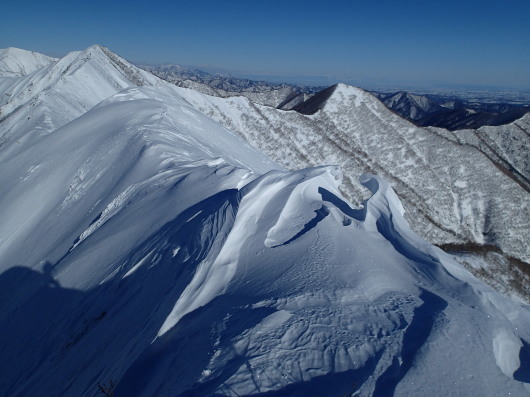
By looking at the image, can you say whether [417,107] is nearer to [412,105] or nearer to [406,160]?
[412,105]

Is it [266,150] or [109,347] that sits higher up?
[109,347]

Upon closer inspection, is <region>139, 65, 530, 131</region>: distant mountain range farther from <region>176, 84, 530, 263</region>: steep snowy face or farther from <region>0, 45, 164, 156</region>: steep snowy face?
<region>0, 45, 164, 156</region>: steep snowy face

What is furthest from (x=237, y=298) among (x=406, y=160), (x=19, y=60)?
(x=19, y=60)

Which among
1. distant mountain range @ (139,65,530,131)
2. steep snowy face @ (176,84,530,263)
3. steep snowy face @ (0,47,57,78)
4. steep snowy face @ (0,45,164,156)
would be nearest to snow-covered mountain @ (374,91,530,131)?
distant mountain range @ (139,65,530,131)

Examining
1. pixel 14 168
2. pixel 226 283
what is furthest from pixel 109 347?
pixel 14 168

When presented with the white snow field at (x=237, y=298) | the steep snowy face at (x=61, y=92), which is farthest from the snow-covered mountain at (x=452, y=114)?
the white snow field at (x=237, y=298)

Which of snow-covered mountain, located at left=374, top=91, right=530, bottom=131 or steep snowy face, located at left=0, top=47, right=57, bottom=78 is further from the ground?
steep snowy face, located at left=0, top=47, right=57, bottom=78

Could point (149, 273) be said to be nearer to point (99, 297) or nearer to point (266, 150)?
point (99, 297)
